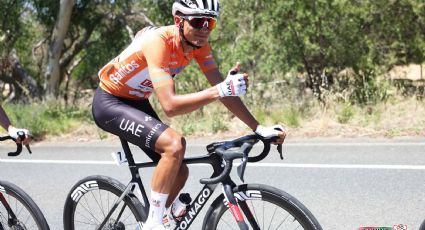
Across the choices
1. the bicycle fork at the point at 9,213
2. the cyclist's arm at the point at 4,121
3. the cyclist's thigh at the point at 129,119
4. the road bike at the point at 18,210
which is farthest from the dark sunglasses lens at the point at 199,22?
the bicycle fork at the point at 9,213

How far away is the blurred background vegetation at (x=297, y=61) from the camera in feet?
34.1

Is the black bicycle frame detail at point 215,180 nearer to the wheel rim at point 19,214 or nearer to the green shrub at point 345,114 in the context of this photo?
the wheel rim at point 19,214

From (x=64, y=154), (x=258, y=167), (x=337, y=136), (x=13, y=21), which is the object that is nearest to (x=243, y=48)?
(x=337, y=136)

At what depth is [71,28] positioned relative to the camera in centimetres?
1916

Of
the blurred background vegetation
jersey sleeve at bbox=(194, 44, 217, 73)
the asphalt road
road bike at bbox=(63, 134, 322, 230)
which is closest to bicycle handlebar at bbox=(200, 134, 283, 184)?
road bike at bbox=(63, 134, 322, 230)

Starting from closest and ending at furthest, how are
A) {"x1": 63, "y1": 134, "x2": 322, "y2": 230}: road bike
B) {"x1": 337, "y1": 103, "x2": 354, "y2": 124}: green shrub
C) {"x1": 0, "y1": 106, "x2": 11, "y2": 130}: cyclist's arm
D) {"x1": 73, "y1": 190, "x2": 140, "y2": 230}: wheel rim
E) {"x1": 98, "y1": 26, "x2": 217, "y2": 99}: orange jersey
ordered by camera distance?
{"x1": 63, "y1": 134, "x2": 322, "y2": 230}: road bike < {"x1": 98, "y1": 26, "x2": 217, "y2": 99}: orange jersey < {"x1": 0, "y1": 106, "x2": 11, "y2": 130}: cyclist's arm < {"x1": 73, "y1": 190, "x2": 140, "y2": 230}: wheel rim < {"x1": 337, "y1": 103, "x2": 354, "y2": 124}: green shrub

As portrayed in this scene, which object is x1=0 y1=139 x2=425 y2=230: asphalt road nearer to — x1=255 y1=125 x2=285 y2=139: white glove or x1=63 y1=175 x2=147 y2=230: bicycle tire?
x1=63 y1=175 x2=147 y2=230: bicycle tire

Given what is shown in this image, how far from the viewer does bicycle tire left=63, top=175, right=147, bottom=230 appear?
3.58m

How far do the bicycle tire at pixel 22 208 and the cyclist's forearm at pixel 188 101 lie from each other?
137 cm

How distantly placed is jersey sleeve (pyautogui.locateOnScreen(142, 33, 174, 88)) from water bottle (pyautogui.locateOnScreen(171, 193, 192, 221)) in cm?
76

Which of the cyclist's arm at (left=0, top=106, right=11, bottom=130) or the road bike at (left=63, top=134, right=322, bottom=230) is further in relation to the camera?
the cyclist's arm at (left=0, top=106, right=11, bottom=130)

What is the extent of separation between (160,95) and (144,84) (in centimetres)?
49

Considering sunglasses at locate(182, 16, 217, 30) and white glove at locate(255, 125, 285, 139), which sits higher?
sunglasses at locate(182, 16, 217, 30)

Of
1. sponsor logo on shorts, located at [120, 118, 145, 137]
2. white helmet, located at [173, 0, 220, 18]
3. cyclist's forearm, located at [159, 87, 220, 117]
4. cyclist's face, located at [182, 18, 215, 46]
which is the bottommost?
sponsor logo on shorts, located at [120, 118, 145, 137]
